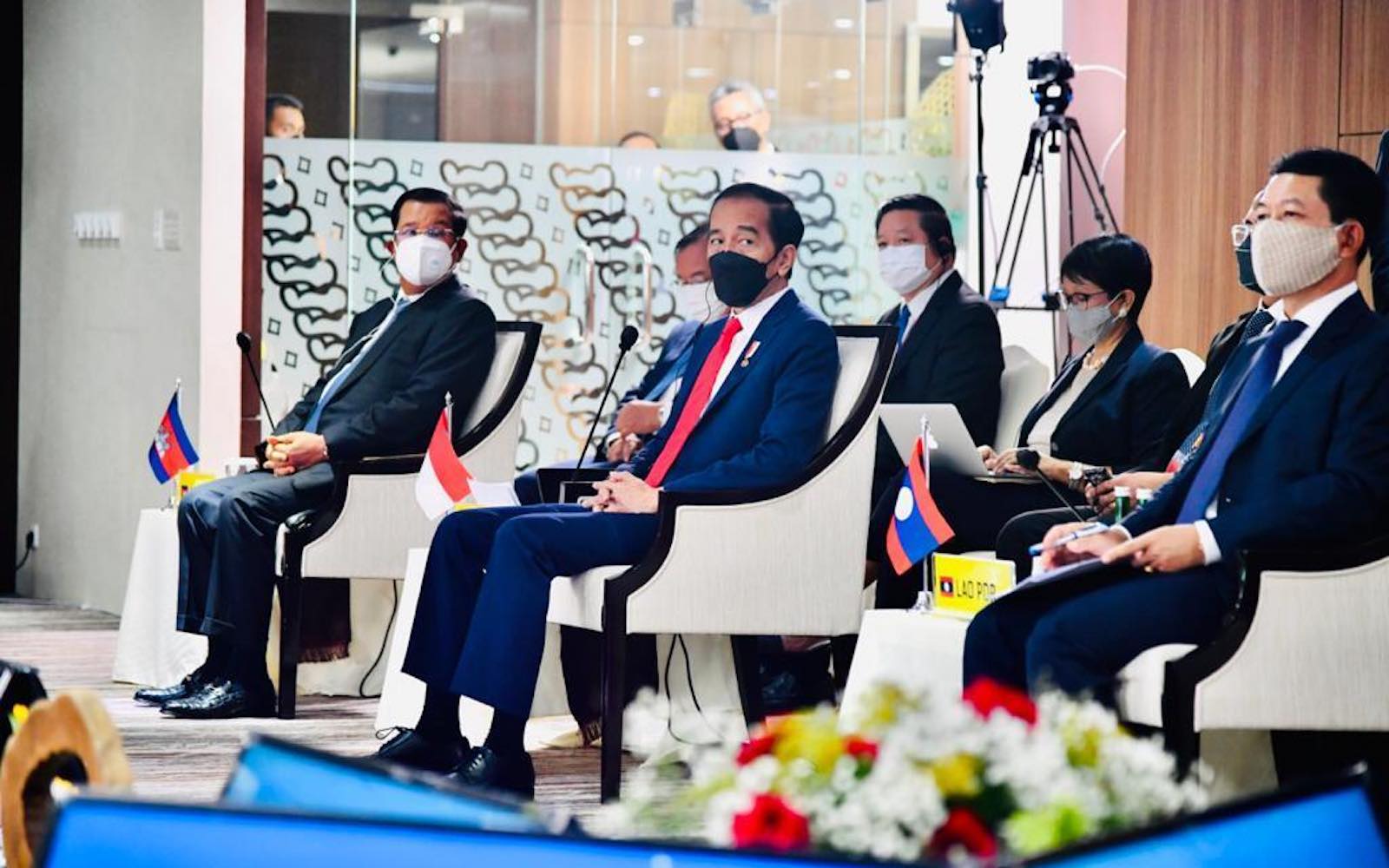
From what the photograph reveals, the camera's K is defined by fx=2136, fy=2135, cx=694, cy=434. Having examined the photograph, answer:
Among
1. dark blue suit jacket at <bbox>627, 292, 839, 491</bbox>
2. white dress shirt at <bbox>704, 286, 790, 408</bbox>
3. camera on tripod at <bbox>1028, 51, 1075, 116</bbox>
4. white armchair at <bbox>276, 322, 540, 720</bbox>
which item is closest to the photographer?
dark blue suit jacket at <bbox>627, 292, 839, 491</bbox>

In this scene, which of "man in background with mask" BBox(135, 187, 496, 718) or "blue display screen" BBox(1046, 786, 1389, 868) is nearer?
"blue display screen" BBox(1046, 786, 1389, 868)

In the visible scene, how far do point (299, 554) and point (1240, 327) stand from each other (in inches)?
93.9

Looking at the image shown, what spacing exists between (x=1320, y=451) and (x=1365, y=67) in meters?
2.92

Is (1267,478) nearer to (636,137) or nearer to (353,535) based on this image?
(353,535)

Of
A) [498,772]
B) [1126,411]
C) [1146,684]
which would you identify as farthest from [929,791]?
[1126,411]

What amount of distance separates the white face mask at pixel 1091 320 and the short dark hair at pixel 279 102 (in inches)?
153

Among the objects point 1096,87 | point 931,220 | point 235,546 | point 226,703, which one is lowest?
point 226,703

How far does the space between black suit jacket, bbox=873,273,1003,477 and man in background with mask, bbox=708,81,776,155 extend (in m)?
3.39

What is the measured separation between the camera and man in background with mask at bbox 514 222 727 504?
5.58 meters

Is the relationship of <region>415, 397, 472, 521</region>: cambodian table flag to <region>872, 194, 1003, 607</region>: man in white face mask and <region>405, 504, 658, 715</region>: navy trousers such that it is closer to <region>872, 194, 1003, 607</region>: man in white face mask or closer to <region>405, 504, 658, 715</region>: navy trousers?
<region>405, 504, 658, 715</region>: navy trousers

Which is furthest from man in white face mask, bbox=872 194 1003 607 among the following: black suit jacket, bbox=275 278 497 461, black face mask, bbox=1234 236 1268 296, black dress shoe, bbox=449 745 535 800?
black dress shoe, bbox=449 745 535 800

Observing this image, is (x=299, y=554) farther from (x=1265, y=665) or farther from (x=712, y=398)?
(x=1265, y=665)

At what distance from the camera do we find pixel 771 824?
1264mm

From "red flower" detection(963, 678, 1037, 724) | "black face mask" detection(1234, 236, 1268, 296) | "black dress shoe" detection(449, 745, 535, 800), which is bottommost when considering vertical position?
"black dress shoe" detection(449, 745, 535, 800)
